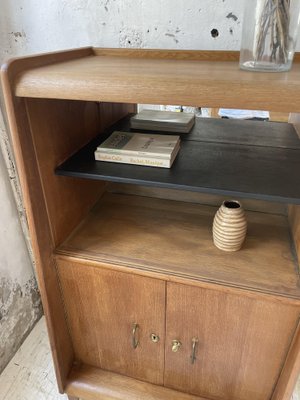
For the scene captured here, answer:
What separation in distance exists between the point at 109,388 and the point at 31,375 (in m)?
0.39

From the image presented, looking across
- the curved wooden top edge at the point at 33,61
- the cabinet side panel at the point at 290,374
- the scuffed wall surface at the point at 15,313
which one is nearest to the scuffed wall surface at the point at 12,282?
the scuffed wall surface at the point at 15,313

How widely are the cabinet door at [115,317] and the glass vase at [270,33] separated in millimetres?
591

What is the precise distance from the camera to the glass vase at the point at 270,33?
0.66 metres

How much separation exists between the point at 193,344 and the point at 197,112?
726mm

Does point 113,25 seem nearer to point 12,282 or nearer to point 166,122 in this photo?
point 166,122

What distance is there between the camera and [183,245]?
922mm

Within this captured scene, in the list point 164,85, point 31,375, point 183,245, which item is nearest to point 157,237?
point 183,245

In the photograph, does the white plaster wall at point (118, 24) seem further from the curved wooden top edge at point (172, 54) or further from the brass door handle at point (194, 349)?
the brass door handle at point (194, 349)

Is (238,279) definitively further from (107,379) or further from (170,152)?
(107,379)

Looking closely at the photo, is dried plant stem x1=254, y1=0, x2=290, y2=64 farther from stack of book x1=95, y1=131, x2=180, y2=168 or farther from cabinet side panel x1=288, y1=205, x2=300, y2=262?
cabinet side panel x1=288, y1=205, x2=300, y2=262

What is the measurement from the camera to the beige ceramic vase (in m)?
0.83

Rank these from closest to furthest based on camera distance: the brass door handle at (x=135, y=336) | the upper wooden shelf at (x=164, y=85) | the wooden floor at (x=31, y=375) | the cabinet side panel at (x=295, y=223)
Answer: the upper wooden shelf at (x=164, y=85) < the cabinet side panel at (x=295, y=223) < the brass door handle at (x=135, y=336) < the wooden floor at (x=31, y=375)

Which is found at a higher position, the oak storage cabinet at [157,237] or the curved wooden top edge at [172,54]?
the curved wooden top edge at [172,54]

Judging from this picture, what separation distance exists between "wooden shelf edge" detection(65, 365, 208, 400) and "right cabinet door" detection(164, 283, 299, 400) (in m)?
0.06
